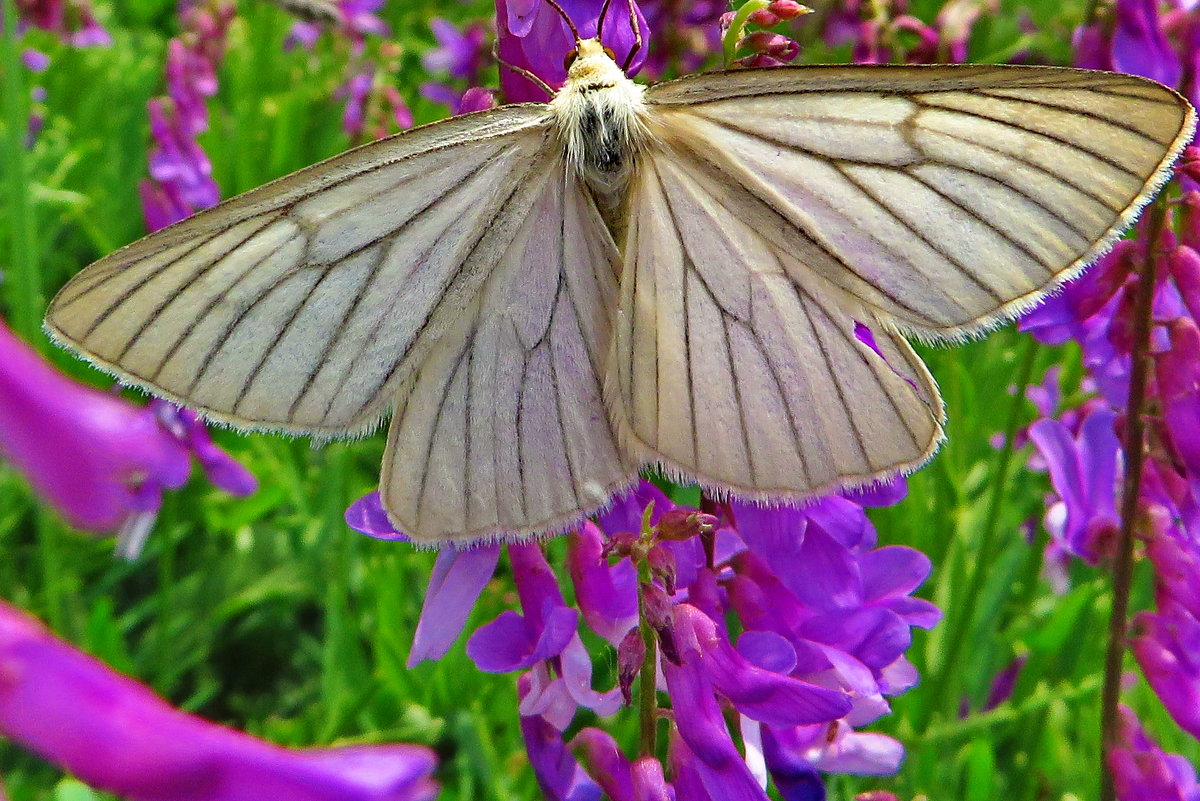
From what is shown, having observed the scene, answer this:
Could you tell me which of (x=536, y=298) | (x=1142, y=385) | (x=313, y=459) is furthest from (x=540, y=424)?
(x=313, y=459)

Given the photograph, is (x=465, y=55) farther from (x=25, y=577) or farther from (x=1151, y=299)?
(x=1151, y=299)

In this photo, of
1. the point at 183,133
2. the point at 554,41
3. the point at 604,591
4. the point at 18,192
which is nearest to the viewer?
the point at 604,591

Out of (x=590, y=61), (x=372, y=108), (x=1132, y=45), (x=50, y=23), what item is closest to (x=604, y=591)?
(x=590, y=61)

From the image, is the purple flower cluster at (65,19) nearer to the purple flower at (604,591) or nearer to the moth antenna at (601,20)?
the moth antenna at (601,20)

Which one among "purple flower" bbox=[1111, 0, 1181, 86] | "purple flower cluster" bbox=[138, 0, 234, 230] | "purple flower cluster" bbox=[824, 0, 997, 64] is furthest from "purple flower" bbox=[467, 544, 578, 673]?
"purple flower cluster" bbox=[138, 0, 234, 230]

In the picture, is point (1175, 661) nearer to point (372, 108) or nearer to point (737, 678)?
point (737, 678)

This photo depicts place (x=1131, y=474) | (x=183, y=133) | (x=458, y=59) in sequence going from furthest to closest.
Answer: (x=458, y=59) < (x=183, y=133) < (x=1131, y=474)
